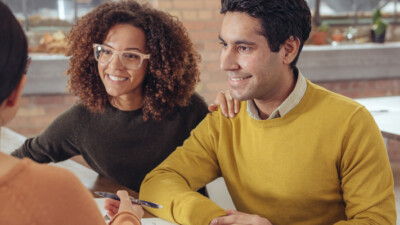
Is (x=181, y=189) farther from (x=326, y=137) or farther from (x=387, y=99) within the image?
(x=387, y=99)

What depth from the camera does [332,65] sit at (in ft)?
14.9

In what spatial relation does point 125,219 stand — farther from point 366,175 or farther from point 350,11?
point 350,11

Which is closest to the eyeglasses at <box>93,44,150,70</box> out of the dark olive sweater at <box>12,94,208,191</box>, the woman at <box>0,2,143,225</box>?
the dark olive sweater at <box>12,94,208,191</box>

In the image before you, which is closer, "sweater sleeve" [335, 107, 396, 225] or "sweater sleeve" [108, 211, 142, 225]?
"sweater sleeve" [108, 211, 142, 225]

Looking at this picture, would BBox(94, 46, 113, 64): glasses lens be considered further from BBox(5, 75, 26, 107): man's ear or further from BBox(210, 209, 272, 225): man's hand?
BBox(5, 75, 26, 107): man's ear

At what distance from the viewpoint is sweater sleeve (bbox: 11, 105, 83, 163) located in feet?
6.07

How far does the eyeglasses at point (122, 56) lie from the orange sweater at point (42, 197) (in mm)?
972

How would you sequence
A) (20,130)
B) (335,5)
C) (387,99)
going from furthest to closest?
1. (335,5)
2. (20,130)
3. (387,99)

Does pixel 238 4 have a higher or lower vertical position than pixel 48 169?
higher

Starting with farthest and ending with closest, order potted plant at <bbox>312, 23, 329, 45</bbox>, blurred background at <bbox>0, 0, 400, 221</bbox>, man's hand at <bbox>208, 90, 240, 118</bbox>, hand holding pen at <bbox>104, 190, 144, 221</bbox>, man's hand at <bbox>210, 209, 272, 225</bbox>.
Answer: potted plant at <bbox>312, 23, 329, 45</bbox> < blurred background at <bbox>0, 0, 400, 221</bbox> < man's hand at <bbox>208, 90, 240, 118</bbox> < man's hand at <bbox>210, 209, 272, 225</bbox> < hand holding pen at <bbox>104, 190, 144, 221</bbox>

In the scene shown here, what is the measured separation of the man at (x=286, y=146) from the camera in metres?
1.36

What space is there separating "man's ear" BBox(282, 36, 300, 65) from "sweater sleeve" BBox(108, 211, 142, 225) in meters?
0.66

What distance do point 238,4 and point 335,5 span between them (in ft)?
12.5

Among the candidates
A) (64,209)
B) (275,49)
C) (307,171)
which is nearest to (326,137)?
(307,171)
